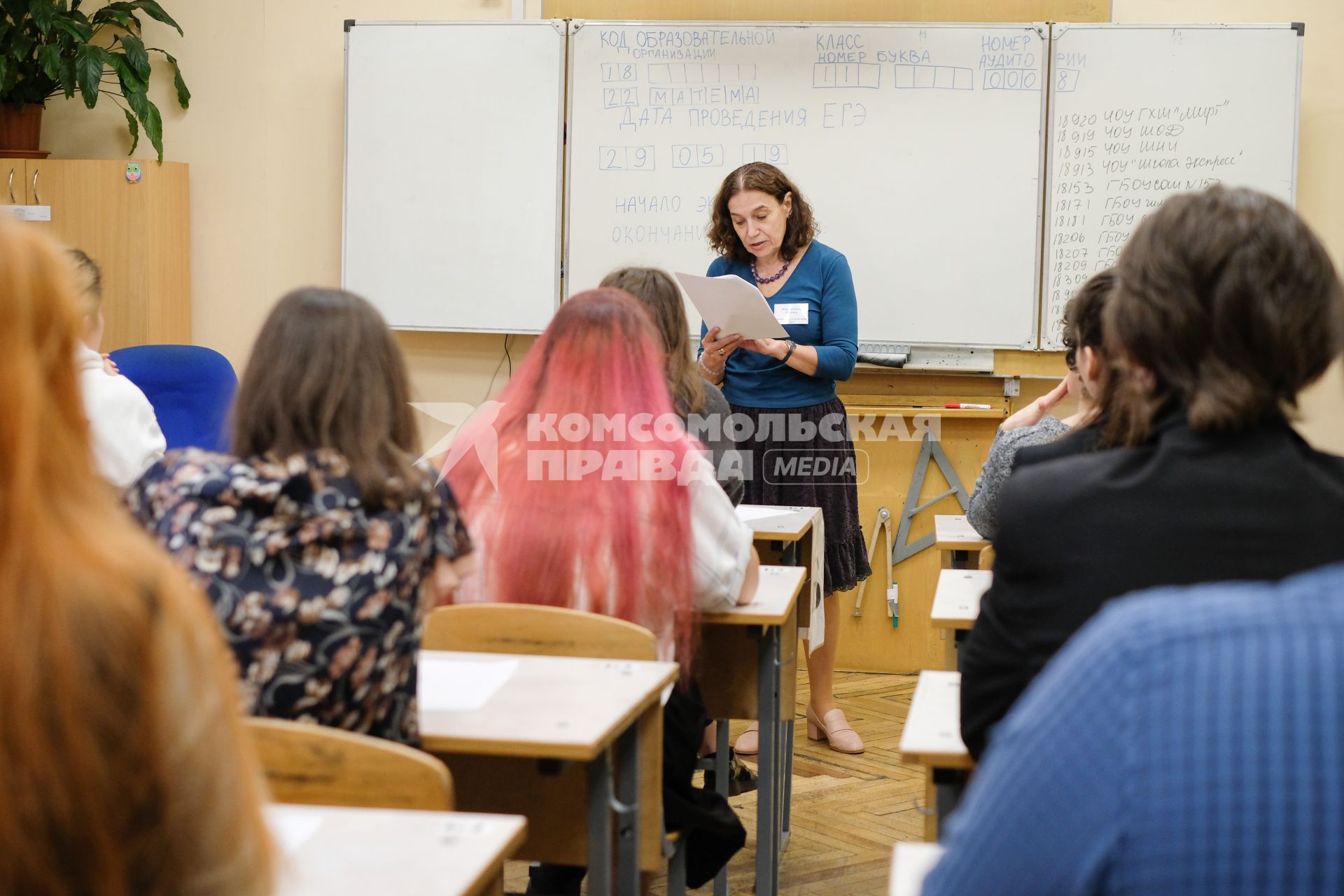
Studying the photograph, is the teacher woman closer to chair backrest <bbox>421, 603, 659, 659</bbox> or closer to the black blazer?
chair backrest <bbox>421, 603, 659, 659</bbox>

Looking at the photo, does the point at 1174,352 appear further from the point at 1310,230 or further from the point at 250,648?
the point at 250,648

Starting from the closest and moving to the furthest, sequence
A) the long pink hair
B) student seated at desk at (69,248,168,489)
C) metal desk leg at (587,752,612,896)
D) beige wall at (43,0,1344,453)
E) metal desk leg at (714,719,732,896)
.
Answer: metal desk leg at (587,752,612,896)
the long pink hair
metal desk leg at (714,719,732,896)
student seated at desk at (69,248,168,489)
beige wall at (43,0,1344,453)

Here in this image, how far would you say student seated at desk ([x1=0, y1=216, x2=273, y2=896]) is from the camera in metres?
0.68

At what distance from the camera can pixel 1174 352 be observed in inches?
49.7

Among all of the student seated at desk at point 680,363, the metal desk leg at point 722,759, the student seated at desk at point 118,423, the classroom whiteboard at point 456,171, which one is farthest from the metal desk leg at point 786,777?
the classroom whiteboard at point 456,171

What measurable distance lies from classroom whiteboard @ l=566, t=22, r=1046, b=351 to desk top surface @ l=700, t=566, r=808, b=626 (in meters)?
2.21

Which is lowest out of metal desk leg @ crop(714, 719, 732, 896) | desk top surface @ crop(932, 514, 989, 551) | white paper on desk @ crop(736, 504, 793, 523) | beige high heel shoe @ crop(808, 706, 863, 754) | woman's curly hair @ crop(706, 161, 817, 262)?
beige high heel shoe @ crop(808, 706, 863, 754)

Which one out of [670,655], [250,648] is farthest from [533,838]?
[250,648]

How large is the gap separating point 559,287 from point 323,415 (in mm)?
3368

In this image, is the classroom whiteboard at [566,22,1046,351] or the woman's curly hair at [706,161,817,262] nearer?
the woman's curly hair at [706,161,817,262]

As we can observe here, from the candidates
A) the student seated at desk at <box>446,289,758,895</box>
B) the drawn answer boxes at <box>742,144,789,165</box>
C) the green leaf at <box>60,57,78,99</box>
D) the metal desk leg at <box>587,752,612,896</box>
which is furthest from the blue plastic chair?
the metal desk leg at <box>587,752,612,896</box>

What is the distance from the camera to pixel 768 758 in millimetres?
2617

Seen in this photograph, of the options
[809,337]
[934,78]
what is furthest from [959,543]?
[934,78]

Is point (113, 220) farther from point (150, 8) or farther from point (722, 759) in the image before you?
point (722, 759)
